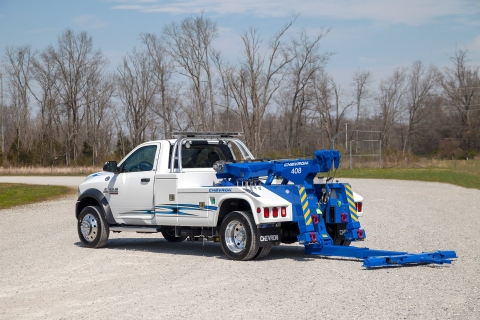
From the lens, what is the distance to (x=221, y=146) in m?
13.4

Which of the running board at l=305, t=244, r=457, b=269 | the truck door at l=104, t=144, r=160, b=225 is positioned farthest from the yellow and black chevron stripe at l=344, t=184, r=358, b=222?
the truck door at l=104, t=144, r=160, b=225

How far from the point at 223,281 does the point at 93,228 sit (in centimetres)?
514

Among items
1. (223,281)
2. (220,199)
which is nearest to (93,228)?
(220,199)

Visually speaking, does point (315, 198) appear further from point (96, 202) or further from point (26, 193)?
point (26, 193)

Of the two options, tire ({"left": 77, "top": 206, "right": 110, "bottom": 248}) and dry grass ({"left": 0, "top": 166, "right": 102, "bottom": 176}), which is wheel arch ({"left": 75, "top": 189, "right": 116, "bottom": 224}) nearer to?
tire ({"left": 77, "top": 206, "right": 110, "bottom": 248})

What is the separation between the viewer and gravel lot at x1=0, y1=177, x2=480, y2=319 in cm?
731

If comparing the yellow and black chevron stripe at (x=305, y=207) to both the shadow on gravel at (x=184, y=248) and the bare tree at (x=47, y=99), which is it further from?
the bare tree at (x=47, y=99)

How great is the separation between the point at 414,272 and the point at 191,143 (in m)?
5.13

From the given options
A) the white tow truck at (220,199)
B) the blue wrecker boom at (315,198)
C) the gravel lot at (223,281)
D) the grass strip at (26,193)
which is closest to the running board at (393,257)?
the blue wrecker boom at (315,198)

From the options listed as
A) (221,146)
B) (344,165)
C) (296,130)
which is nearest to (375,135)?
(296,130)

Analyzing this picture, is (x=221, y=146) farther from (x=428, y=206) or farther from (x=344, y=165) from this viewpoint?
(x=344, y=165)

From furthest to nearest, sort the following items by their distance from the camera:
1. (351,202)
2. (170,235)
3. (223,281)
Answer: (170,235), (351,202), (223,281)

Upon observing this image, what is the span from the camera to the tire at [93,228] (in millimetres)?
13438

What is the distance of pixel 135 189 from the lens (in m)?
12.9
